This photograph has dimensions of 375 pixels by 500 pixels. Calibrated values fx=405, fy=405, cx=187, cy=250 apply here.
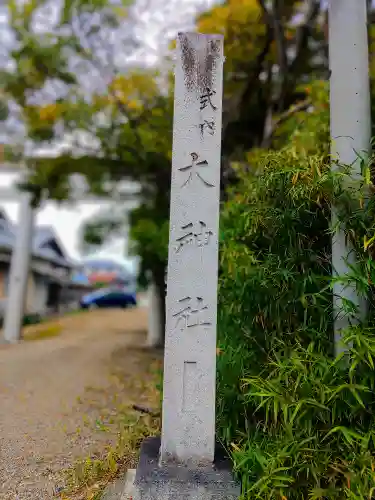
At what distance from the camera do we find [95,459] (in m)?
3.76

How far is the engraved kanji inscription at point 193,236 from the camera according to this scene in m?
3.51

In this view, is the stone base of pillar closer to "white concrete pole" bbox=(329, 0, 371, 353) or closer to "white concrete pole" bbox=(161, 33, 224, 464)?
"white concrete pole" bbox=(161, 33, 224, 464)

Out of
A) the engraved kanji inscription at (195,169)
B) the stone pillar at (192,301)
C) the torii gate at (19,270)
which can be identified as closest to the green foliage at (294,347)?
the stone pillar at (192,301)

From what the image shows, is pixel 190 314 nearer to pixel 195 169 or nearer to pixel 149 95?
pixel 195 169

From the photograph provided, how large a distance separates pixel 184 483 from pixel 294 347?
4.49 ft

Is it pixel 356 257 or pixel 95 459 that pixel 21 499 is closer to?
pixel 95 459

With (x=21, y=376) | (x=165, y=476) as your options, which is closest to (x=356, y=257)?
(x=165, y=476)

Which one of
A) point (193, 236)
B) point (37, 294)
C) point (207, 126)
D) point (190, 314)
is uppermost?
point (207, 126)

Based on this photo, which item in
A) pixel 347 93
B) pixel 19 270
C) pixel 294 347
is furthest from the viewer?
pixel 19 270

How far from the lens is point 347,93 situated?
382cm

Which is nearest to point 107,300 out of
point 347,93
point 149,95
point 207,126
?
point 149,95

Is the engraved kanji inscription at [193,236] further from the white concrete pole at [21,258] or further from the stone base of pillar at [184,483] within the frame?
the white concrete pole at [21,258]

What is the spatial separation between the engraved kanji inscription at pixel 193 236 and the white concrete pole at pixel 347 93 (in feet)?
3.73

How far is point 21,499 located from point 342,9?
17.0 ft
